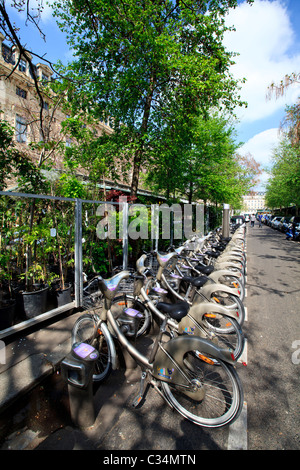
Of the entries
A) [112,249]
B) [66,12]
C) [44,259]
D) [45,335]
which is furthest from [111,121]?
[45,335]

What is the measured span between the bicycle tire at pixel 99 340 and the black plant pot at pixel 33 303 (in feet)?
3.91

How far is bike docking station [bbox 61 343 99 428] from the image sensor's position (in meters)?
1.92

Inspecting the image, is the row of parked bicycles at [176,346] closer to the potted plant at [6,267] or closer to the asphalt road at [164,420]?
the asphalt road at [164,420]

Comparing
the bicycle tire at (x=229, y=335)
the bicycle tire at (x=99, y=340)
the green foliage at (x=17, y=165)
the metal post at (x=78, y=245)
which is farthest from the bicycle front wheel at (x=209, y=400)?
the green foliage at (x=17, y=165)

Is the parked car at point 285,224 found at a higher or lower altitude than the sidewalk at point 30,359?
higher

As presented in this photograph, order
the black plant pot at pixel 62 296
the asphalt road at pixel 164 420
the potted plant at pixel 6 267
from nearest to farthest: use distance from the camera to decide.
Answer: the asphalt road at pixel 164 420 → the potted plant at pixel 6 267 → the black plant pot at pixel 62 296

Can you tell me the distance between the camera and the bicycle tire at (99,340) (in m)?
2.46

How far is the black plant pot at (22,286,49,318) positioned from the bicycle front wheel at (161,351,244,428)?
2461mm

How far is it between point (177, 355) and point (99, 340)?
970 millimetres

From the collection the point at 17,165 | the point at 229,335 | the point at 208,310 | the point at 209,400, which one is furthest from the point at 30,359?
the point at 17,165

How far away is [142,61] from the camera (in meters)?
6.71

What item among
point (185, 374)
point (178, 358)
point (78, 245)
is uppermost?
point (78, 245)

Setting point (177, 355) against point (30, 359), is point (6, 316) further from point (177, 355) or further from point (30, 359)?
point (177, 355)
